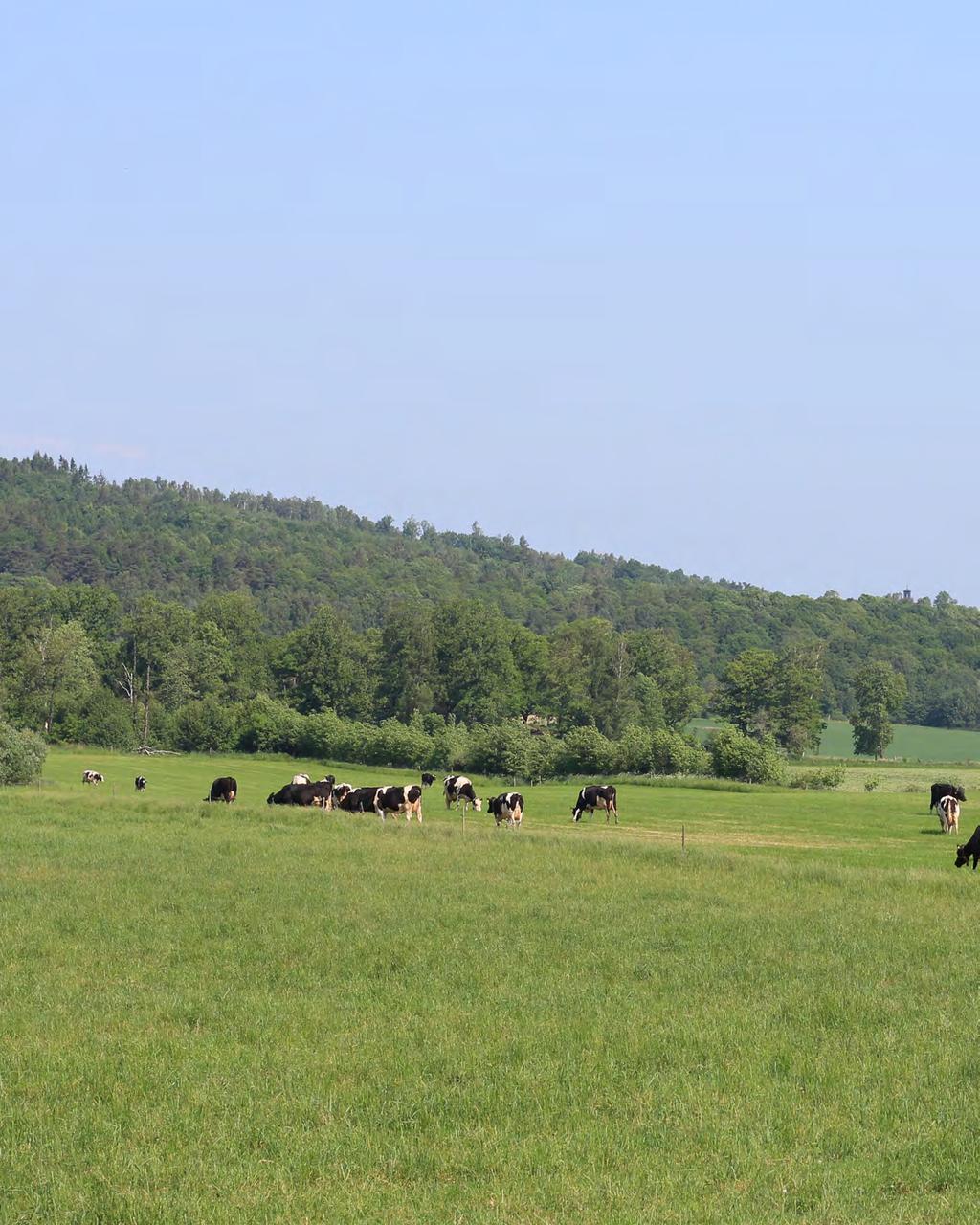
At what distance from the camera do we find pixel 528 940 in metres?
20.7

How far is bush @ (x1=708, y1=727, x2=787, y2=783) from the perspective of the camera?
265 ft

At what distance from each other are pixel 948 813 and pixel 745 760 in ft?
127

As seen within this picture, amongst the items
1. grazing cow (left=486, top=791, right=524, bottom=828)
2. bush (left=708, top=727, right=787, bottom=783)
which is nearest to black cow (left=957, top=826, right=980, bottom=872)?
grazing cow (left=486, top=791, right=524, bottom=828)

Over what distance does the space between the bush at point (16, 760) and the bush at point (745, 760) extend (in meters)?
40.8

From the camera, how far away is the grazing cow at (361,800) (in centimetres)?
4516

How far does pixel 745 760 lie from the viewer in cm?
8225

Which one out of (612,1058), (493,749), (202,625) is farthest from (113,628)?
(612,1058)

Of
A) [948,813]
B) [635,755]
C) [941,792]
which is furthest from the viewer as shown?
[635,755]

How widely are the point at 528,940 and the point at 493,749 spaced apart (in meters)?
69.1

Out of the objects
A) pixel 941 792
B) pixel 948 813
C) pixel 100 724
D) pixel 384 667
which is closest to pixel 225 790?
pixel 948 813

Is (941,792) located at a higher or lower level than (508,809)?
higher

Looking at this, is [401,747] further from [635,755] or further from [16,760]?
[16,760]

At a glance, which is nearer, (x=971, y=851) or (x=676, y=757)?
(x=971, y=851)

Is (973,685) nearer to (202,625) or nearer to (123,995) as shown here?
(202,625)
